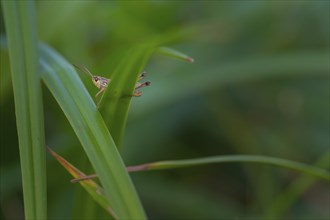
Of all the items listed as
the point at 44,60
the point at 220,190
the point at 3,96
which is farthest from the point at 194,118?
the point at 44,60

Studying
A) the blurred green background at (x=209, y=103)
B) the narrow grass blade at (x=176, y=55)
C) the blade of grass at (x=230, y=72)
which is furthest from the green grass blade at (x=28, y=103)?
the blade of grass at (x=230, y=72)

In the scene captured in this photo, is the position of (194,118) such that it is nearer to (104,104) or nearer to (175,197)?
(175,197)

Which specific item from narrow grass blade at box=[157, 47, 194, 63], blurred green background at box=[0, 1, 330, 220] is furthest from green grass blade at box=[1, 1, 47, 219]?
blurred green background at box=[0, 1, 330, 220]

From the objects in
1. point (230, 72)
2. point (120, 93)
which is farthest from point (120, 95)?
point (230, 72)

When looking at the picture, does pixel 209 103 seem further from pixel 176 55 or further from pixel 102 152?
pixel 102 152

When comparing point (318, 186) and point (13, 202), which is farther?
point (318, 186)

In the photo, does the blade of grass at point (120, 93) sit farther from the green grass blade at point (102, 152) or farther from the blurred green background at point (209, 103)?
the blurred green background at point (209, 103)

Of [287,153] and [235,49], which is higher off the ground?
[235,49]

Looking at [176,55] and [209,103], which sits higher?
[176,55]
